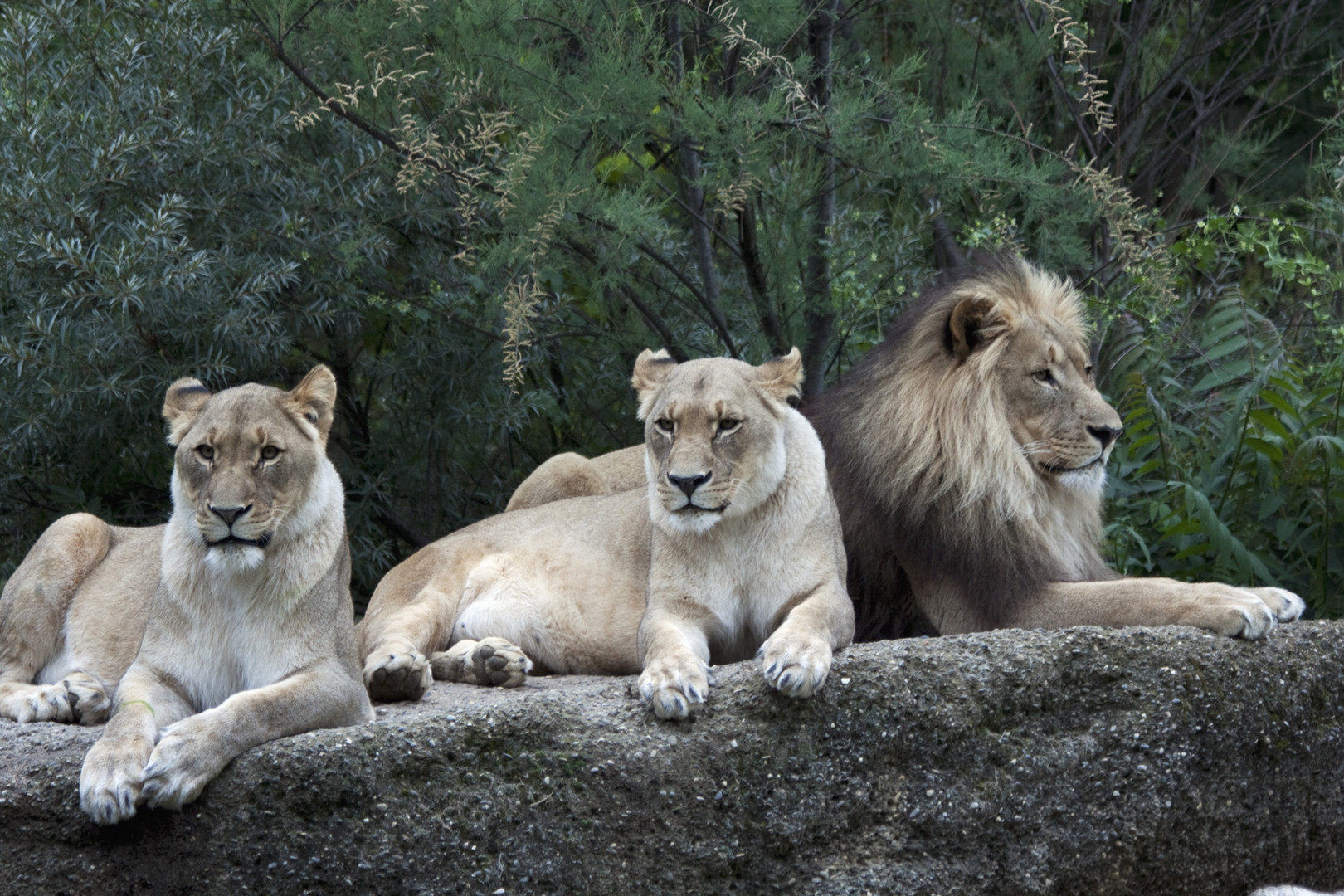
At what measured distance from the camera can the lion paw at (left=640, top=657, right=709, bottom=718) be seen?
11.2 feet

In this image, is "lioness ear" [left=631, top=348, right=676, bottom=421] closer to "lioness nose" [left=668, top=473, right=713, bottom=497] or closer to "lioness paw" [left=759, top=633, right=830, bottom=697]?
"lioness nose" [left=668, top=473, right=713, bottom=497]

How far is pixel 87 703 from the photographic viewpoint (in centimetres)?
384

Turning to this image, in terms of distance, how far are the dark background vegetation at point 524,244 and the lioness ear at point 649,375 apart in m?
0.50

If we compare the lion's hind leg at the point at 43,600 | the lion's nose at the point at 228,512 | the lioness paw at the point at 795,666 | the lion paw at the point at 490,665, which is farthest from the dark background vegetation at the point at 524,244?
the lioness paw at the point at 795,666

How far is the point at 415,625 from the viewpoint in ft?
14.5

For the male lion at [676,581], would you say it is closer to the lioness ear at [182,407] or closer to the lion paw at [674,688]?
the lion paw at [674,688]

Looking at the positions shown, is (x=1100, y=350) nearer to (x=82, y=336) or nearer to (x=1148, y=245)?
(x=1148, y=245)

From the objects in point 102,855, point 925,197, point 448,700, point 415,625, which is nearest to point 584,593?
point 415,625

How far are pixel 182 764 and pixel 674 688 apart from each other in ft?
3.68

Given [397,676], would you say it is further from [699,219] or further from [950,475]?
[699,219]

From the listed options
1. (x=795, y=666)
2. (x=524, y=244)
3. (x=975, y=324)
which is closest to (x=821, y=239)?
(x=975, y=324)

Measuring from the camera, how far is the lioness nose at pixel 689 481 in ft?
12.5

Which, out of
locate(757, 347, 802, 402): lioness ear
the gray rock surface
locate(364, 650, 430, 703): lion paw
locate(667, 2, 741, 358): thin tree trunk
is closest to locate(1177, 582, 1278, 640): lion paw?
the gray rock surface

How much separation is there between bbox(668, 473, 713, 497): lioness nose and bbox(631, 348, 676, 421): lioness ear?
415mm
